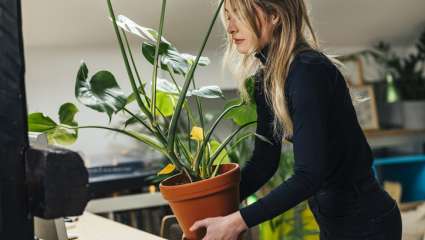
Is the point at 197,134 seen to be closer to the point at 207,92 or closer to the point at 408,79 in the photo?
the point at 207,92

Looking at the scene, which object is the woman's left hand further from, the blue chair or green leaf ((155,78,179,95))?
the blue chair

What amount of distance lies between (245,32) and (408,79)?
12.8 feet

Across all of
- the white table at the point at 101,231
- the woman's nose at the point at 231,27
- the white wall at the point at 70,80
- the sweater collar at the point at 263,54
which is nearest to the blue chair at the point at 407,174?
the white wall at the point at 70,80

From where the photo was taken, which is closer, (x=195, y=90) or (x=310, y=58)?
(x=310, y=58)

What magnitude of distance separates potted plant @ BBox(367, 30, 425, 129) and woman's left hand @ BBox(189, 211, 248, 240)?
13.1ft

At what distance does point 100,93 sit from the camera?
1.13 metres

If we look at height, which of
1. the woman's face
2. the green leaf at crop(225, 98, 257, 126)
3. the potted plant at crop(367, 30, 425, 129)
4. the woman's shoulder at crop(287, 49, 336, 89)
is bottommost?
the potted plant at crop(367, 30, 425, 129)

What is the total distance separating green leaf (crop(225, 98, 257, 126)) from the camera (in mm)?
1460

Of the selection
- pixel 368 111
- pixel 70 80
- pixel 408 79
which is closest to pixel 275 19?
pixel 70 80

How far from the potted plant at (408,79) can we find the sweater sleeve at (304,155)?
3.87 meters

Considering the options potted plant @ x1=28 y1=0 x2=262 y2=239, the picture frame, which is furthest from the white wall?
potted plant @ x1=28 y1=0 x2=262 y2=239

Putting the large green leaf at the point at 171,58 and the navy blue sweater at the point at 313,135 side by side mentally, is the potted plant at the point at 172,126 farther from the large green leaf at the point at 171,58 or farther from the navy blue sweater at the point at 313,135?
the navy blue sweater at the point at 313,135

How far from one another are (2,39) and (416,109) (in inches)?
181

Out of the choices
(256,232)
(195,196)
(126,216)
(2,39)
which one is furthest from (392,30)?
(2,39)
